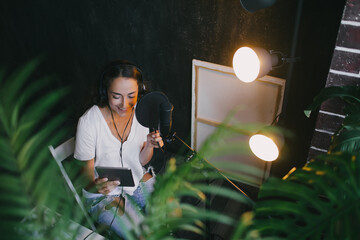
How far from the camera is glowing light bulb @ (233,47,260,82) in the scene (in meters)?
1.42

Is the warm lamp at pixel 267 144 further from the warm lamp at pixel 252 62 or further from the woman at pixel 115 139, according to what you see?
the woman at pixel 115 139

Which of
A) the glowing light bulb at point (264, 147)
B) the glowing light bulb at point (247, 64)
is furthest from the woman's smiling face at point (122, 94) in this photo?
the glowing light bulb at point (264, 147)

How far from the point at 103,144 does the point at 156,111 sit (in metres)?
0.65

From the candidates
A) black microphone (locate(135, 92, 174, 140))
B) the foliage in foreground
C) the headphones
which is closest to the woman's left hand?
black microphone (locate(135, 92, 174, 140))

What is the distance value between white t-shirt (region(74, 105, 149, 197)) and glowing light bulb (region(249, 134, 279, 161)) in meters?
0.76

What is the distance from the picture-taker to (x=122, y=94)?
1698mm

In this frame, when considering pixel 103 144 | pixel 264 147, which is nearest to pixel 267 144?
pixel 264 147

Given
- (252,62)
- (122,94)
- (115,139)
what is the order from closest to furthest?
1. (252,62)
2. (122,94)
3. (115,139)

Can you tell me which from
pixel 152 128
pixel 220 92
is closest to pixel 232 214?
pixel 220 92

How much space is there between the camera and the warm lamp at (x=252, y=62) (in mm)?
1420

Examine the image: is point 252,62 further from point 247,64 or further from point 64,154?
point 64,154

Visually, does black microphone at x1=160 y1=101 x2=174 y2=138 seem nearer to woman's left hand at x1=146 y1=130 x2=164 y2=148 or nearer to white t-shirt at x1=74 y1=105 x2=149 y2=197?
woman's left hand at x1=146 y1=130 x2=164 y2=148

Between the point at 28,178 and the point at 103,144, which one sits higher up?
the point at 103,144

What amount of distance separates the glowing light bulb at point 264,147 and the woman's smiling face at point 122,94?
75 centimetres
